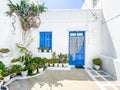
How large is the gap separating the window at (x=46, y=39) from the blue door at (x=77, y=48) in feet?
4.24

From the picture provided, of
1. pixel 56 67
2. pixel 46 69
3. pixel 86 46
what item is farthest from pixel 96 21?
pixel 46 69

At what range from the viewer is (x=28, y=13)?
7.57m

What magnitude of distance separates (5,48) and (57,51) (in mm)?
3187

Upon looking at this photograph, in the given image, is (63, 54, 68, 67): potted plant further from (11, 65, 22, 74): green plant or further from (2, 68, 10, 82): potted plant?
(2, 68, 10, 82): potted plant

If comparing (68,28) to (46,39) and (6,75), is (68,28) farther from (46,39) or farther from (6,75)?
(6,75)

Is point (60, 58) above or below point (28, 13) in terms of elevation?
below

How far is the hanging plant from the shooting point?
7355mm

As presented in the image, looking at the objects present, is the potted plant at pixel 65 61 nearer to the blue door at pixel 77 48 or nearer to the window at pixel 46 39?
the blue door at pixel 77 48

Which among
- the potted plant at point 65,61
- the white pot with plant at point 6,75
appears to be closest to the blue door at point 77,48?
the potted plant at point 65,61

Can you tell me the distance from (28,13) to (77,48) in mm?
3735

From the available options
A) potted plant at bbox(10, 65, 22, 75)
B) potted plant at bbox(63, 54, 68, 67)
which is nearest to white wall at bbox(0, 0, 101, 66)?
potted plant at bbox(63, 54, 68, 67)

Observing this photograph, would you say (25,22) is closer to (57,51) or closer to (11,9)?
(11,9)

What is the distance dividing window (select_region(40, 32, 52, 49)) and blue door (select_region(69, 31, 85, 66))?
1292mm

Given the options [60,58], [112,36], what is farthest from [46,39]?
[112,36]
